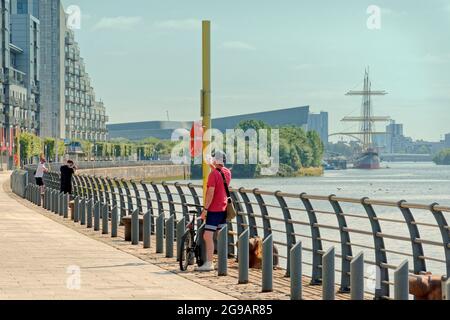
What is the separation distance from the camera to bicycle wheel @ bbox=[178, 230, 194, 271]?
1891cm

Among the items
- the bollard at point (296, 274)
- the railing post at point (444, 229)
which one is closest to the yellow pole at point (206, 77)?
the bollard at point (296, 274)

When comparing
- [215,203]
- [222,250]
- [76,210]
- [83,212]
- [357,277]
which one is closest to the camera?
[357,277]

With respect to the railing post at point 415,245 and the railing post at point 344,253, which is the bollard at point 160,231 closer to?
the railing post at point 344,253

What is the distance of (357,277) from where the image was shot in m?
12.7

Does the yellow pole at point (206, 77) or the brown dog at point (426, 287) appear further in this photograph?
the yellow pole at point (206, 77)

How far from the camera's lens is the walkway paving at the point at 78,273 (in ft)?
49.1

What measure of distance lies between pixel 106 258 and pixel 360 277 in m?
9.26

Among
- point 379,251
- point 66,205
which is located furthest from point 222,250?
point 66,205

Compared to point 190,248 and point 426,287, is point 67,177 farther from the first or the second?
point 426,287

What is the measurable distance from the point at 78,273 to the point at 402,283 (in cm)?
777

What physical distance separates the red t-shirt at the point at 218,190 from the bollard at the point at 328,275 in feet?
15.4

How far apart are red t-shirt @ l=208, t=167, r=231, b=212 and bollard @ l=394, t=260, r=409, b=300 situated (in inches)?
280
